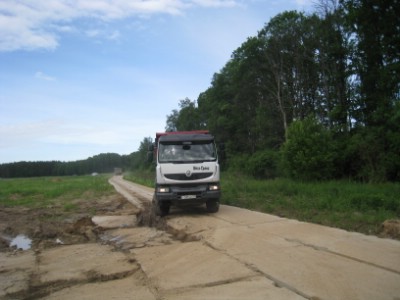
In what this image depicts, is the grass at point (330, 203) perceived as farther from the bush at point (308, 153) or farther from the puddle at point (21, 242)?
the puddle at point (21, 242)

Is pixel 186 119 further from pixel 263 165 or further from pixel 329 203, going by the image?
pixel 329 203

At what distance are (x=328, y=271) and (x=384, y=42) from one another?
25.7 metres

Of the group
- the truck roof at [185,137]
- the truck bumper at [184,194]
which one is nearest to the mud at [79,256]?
the truck bumper at [184,194]

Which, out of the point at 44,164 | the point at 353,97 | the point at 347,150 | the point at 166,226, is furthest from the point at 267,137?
the point at 44,164

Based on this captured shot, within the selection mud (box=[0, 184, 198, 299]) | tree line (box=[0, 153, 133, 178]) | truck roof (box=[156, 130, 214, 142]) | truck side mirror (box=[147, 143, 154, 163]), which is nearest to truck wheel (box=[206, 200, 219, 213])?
mud (box=[0, 184, 198, 299])

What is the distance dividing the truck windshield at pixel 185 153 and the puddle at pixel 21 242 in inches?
190

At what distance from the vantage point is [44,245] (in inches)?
428

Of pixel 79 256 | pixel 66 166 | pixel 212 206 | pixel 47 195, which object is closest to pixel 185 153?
pixel 212 206

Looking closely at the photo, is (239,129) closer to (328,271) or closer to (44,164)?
(328,271)

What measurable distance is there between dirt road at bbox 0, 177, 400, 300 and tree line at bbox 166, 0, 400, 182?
45.0 feet

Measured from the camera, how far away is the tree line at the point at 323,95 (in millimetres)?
25250

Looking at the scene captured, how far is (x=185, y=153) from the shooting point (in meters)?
13.9

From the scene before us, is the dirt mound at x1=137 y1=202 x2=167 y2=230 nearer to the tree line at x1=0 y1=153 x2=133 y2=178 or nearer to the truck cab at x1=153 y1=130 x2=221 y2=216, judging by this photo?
the truck cab at x1=153 y1=130 x2=221 y2=216

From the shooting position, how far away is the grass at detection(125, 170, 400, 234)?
10.8 metres
